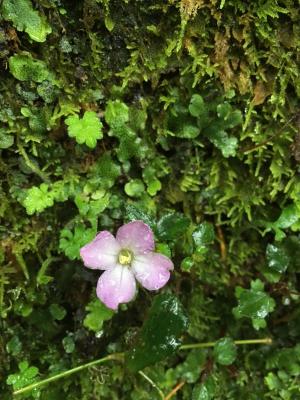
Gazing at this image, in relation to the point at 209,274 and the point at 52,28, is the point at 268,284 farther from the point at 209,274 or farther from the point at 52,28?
the point at 52,28

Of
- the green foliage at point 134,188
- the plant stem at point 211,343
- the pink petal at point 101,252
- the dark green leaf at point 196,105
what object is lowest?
the plant stem at point 211,343

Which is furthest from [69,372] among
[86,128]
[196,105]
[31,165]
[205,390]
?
[196,105]

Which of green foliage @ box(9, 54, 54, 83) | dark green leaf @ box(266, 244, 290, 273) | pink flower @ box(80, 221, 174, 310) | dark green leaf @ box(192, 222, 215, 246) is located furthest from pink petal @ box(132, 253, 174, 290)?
green foliage @ box(9, 54, 54, 83)

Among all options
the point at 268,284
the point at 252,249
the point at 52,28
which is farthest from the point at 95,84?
the point at 268,284

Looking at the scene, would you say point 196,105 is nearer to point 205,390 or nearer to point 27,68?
point 27,68

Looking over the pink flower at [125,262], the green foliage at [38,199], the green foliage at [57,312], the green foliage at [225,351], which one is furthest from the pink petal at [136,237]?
the green foliage at [225,351]

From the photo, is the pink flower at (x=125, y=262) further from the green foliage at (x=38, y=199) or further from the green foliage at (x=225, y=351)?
the green foliage at (x=225, y=351)

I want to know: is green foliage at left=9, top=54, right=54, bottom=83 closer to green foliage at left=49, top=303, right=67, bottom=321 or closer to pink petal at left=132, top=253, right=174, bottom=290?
pink petal at left=132, top=253, right=174, bottom=290
